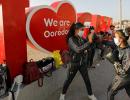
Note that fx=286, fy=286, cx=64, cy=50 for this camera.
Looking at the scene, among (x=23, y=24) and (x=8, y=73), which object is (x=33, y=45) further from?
(x=8, y=73)

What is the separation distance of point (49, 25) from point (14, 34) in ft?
6.75

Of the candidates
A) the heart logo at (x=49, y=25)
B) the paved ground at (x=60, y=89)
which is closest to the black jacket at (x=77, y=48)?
the paved ground at (x=60, y=89)

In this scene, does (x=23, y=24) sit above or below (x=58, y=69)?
above

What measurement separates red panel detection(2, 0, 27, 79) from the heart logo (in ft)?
1.33

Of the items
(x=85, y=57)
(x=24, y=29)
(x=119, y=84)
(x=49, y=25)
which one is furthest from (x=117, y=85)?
(x=49, y=25)

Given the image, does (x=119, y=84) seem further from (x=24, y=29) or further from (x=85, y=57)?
(x=24, y=29)

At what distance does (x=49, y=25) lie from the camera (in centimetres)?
768

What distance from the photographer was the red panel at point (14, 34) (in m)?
5.51

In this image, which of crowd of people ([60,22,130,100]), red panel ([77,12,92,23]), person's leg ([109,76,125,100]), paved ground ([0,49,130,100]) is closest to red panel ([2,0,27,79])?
paved ground ([0,49,130,100])

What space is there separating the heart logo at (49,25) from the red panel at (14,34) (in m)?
0.41

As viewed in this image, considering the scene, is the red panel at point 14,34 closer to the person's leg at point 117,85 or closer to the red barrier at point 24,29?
the red barrier at point 24,29

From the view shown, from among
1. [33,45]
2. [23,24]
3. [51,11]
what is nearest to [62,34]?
[51,11]

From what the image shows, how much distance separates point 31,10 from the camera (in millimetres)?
6758

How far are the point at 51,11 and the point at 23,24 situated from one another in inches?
73.1
